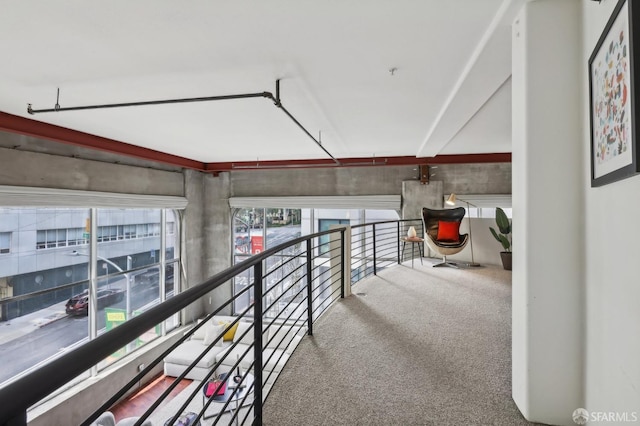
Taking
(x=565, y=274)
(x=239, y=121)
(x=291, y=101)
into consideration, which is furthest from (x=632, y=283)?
(x=239, y=121)

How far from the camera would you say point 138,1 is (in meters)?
1.79

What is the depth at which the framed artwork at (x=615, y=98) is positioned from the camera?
972mm

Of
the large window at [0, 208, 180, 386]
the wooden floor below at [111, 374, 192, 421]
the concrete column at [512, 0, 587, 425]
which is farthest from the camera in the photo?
the wooden floor below at [111, 374, 192, 421]

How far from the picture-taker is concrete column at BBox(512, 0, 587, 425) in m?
1.44

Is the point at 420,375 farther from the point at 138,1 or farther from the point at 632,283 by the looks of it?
the point at 138,1

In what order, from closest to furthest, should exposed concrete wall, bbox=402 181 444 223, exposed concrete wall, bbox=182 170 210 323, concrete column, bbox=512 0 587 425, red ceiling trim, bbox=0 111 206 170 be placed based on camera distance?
concrete column, bbox=512 0 587 425
red ceiling trim, bbox=0 111 206 170
exposed concrete wall, bbox=402 181 444 223
exposed concrete wall, bbox=182 170 210 323

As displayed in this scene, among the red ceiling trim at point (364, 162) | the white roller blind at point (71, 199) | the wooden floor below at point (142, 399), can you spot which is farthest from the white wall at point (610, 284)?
the white roller blind at point (71, 199)

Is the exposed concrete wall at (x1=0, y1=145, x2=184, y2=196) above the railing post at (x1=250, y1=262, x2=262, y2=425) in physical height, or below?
above

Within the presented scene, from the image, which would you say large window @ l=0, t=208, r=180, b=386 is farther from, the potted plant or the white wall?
the potted plant

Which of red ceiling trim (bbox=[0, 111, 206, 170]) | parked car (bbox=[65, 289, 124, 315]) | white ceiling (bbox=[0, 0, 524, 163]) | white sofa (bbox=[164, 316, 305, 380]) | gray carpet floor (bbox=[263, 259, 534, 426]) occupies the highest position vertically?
white ceiling (bbox=[0, 0, 524, 163])

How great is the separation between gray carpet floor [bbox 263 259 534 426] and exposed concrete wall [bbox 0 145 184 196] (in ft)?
15.0

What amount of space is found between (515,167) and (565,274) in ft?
1.90

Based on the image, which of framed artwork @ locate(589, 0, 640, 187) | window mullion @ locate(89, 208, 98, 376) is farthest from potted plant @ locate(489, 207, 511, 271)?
window mullion @ locate(89, 208, 98, 376)

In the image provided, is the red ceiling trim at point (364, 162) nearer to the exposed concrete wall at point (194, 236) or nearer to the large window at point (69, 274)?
the exposed concrete wall at point (194, 236)
